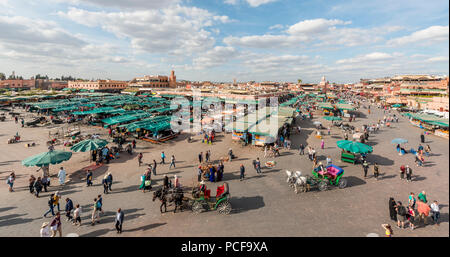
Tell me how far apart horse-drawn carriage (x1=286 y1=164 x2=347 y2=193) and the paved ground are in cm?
39

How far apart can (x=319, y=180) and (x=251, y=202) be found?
4435 mm

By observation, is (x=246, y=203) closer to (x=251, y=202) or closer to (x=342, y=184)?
(x=251, y=202)

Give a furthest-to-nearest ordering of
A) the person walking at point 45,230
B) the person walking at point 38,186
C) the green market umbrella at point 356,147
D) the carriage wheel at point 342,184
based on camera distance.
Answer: the green market umbrella at point 356,147 → the carriage wheel at point 342,184 → the person walking at point 38,186 → the person walking at point 45,230

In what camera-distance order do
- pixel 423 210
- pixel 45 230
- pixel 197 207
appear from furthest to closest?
1. pixel 197 207
2. pixel 423 210
3. pixel 45 230

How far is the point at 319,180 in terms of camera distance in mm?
10875

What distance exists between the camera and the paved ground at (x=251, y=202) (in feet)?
25.1

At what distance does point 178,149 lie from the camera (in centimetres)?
1845

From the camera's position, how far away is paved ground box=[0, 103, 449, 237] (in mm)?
7656

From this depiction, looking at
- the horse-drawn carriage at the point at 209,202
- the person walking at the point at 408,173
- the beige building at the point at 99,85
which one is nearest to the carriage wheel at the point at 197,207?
the horse-drawn carriage at the point at 209,202

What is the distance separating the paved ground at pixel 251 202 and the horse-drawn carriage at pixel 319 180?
15.4 inches

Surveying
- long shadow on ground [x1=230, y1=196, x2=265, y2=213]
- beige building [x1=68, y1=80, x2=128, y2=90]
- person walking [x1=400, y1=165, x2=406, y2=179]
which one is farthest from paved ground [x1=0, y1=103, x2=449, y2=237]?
beige building [x1=68, y1=80, x2=128, y2=90]

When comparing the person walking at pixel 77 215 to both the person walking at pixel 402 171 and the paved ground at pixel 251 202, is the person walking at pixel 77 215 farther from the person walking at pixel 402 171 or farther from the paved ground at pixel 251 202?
the person walking at pixel 402 171

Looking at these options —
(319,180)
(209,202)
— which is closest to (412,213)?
(319,180)

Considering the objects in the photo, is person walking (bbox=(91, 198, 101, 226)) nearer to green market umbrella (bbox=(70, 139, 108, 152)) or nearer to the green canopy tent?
the green canopy tent
